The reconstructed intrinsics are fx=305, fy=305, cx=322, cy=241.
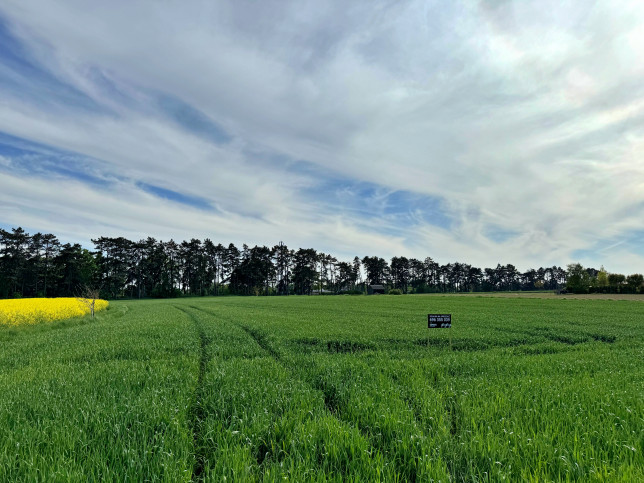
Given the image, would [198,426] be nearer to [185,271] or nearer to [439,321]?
[439,321]

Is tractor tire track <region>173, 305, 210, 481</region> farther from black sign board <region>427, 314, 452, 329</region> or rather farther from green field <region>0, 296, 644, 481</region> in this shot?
black sign board <region>427, 314, 452, 329</region>

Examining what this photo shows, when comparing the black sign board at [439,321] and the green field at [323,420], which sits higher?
the black sign board at [439,321]

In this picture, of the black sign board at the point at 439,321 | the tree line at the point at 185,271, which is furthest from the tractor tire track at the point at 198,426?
the tree line at the point at 185,271

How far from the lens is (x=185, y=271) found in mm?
119000

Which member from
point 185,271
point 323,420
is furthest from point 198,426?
point 185,271

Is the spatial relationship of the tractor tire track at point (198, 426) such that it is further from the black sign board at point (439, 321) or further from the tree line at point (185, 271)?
the tree line at point (185, 271)

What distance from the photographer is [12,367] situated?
1023 centimetres

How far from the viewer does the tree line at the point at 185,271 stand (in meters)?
89.2

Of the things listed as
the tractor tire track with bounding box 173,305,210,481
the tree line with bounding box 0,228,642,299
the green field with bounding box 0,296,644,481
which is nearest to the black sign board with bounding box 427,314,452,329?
the green field with bounding box 0,296,644,481

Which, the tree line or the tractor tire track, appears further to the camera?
the tree line

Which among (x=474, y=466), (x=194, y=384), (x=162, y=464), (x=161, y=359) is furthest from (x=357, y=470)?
(x=161, y=359)

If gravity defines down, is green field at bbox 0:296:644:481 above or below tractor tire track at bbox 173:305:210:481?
above

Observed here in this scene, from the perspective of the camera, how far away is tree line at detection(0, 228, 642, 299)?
8919 centimetres

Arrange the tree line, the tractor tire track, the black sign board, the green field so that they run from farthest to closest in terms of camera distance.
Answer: the tree line, the black sign board, the tractor tire track, the green field
